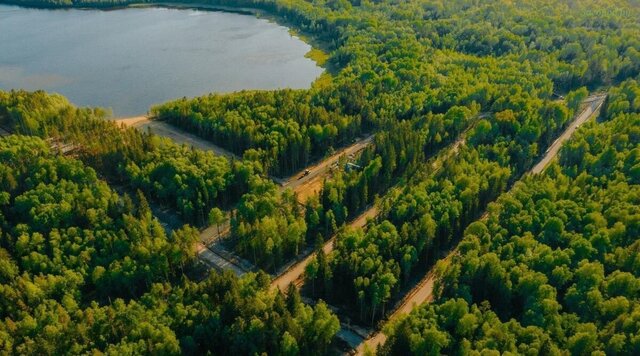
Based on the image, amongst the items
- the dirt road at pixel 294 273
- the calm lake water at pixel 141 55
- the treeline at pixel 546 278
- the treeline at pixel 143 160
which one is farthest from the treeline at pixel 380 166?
the calm lake water at pixel 141 55

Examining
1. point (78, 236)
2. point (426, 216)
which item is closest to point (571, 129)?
point (426, 216)

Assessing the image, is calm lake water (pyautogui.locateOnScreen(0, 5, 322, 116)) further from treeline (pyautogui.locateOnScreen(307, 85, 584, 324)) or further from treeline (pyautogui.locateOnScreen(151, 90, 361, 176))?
treeline (pyautogui.locateOnScreen(307, 85, 584, 324))

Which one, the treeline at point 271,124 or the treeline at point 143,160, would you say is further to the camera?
the treeline at point 271,124

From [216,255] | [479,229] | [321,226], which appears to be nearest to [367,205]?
[321,226]

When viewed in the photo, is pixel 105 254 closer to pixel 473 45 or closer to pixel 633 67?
pixel 473 45

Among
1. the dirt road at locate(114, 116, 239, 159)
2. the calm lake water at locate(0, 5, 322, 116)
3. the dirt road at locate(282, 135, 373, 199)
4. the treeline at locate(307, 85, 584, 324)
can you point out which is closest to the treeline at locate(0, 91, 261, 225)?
the dirt road at locate(282, 135, 373, 199)

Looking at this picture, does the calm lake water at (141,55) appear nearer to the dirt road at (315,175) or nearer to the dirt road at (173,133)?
the dirt road at (173,133)
